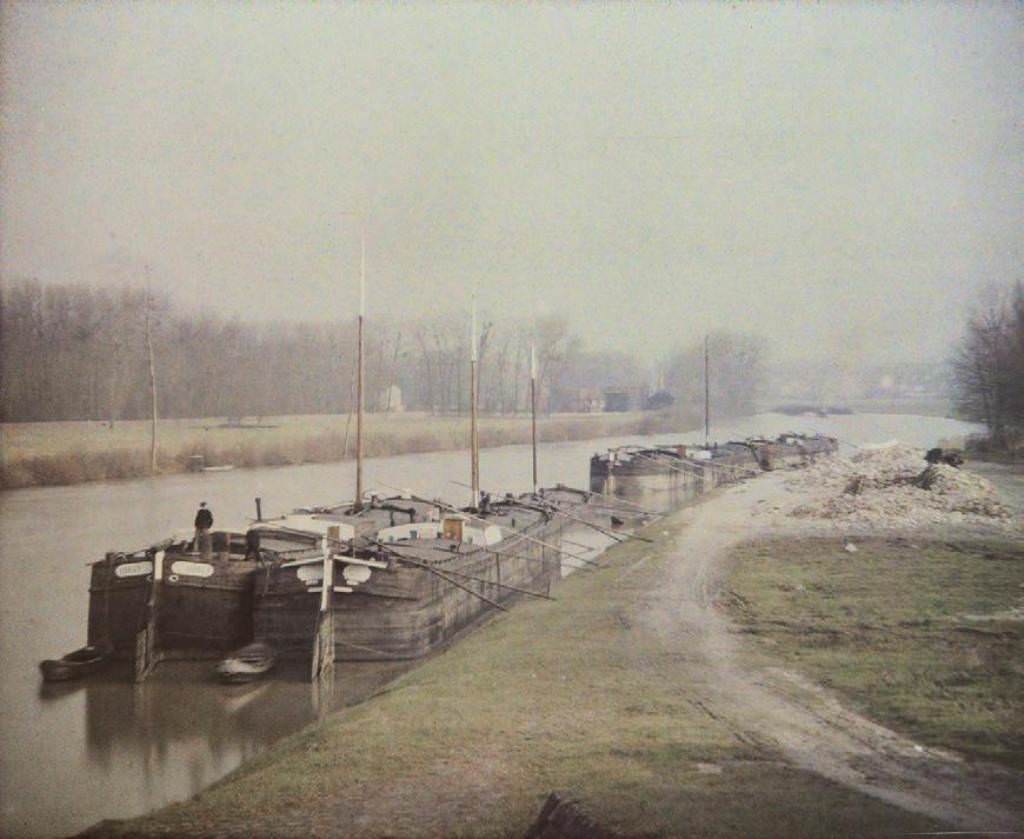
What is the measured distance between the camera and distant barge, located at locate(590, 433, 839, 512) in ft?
123

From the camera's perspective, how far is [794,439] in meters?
49.3

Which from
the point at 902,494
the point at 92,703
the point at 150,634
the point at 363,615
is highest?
the point at 902,494

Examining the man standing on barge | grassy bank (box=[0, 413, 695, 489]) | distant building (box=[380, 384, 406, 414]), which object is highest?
distant building (box=[380, 384, 406, 414])

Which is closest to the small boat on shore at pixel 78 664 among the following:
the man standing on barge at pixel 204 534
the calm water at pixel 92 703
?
the calm water at pixel 92 703

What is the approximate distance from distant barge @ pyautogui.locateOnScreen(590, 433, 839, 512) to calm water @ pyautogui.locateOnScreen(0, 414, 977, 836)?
13290 mm

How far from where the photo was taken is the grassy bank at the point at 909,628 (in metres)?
8.41

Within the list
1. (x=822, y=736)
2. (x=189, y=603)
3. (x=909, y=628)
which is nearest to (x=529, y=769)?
(x=822, y=736)

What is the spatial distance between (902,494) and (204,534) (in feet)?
46.1

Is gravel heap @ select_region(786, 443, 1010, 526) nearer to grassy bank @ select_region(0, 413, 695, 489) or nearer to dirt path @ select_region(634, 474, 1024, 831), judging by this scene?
dirt path @ select_region(634, 474, 1024, 831)

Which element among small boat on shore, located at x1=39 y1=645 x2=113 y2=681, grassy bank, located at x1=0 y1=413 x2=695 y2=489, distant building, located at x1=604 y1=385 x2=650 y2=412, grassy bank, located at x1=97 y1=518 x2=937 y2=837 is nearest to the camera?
grassy bank, located at x1=97 y1=518 x2=937 y2=837

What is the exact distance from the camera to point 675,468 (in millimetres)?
39875

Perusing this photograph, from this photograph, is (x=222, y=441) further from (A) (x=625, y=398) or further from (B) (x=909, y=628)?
(A) (x=625, y=398)

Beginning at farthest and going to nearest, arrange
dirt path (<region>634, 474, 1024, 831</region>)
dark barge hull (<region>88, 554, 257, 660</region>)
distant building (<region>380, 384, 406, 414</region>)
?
distant building (<region>380, 384, 406, 414</region>) < dark barge hull (<region>88, 554, 257, 660</region>) < dirt path (<region>634, 474, 1024, 831</region>)

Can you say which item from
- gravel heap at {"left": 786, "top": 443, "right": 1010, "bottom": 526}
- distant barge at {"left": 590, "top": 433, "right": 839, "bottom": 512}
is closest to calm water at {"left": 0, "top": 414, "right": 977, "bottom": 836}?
gravel heap at {"left": 786, "top": 443, "right": 1010, "bottom": 526}
